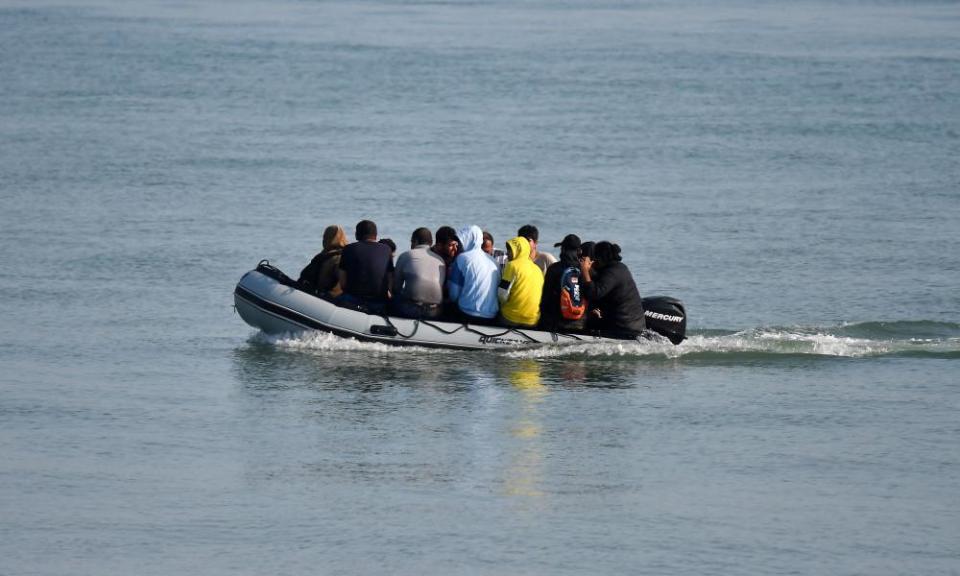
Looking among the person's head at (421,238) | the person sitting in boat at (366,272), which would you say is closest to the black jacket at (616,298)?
the person's head at (421,238)

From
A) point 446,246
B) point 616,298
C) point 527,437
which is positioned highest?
point 446,246

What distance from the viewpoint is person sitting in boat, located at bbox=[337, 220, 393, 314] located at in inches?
594

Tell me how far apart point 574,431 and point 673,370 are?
250 centimetres

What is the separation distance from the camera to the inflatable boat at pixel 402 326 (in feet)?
49.3

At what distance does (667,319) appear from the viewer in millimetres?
15234

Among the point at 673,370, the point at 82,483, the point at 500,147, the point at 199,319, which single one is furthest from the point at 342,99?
the point at 82,483

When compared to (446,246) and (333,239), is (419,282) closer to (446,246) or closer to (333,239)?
(446,246)

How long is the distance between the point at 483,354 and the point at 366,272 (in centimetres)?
133

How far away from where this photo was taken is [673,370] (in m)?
14.7

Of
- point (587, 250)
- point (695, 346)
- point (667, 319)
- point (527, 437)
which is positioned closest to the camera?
point (527, 437)

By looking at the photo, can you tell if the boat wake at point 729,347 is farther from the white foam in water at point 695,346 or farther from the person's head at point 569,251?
the person's head at point 569,251

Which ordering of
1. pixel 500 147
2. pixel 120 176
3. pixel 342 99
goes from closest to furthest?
pixel 120 176 → pixel 500 147 → pixel 342 99

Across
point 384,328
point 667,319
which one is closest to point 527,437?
point 384,328

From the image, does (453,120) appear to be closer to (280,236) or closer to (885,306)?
(280,236)
